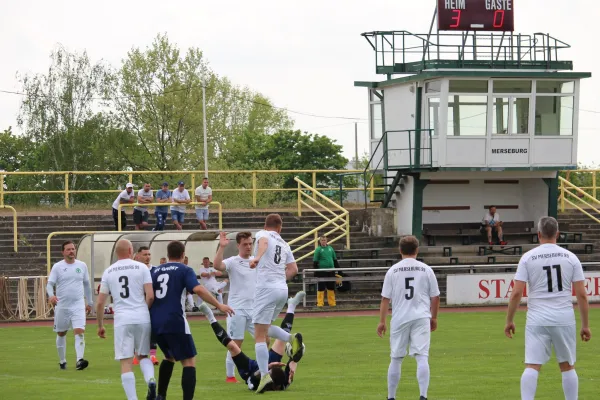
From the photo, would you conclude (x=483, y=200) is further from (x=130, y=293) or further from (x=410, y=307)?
(x=130, y=293)

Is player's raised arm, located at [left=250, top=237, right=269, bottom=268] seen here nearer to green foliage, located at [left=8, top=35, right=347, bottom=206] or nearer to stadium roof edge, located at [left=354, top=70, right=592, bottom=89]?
stadium roof edge, located at [left=354, top=70, right=592, bottom=89]

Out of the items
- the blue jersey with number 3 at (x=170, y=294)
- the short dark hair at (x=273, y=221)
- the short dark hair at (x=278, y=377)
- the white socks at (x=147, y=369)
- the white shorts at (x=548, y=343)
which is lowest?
the short dark hair at (x=278, y=377)

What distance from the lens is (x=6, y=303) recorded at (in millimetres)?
30609

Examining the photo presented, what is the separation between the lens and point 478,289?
1257 inches

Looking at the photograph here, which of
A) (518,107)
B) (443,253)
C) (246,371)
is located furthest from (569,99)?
(246,371)

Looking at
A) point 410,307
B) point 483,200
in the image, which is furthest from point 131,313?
point 483,200

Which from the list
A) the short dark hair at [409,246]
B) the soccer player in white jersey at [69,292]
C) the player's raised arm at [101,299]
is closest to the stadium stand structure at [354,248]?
the soccer player in white jersey at [69,292]

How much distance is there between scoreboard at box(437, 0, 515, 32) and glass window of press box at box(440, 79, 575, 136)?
1813 mm

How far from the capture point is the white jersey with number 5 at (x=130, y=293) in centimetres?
1220

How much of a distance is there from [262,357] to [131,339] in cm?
213

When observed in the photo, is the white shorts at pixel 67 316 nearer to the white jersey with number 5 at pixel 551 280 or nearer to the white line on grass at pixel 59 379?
the white line on grass at pixel 59 379

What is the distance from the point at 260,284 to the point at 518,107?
25.7 meters

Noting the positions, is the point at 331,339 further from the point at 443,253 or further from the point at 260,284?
the point at 443,253

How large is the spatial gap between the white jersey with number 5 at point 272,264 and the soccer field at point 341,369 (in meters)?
1.33
